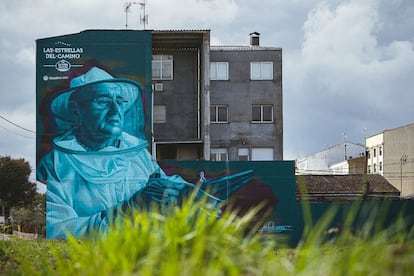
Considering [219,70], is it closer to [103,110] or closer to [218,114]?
[218,114]

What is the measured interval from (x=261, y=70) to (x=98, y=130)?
1296 centimetres

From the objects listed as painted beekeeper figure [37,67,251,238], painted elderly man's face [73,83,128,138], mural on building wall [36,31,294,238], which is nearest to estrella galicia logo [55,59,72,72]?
mural on building wall [36,31,294,238]

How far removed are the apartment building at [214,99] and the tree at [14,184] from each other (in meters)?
26.2

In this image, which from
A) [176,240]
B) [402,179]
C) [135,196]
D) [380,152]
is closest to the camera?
[176,240]

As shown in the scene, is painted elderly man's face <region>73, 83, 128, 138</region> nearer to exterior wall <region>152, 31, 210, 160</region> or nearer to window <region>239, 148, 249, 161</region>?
exterior wall <region>152, 31, 210, 160</region>

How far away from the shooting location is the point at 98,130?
44.7 m

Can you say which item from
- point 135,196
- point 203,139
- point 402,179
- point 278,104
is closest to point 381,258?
point 135,196

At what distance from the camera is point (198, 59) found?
50219 millimetres

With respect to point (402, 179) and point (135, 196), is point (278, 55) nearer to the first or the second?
point (135, 196)

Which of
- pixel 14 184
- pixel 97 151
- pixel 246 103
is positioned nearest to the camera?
pixel 97 151

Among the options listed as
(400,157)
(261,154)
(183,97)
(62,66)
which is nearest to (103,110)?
(62,66)

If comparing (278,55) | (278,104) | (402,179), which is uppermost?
(278,55)

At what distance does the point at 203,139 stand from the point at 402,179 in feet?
121

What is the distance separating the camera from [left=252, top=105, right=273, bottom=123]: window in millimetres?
50969
